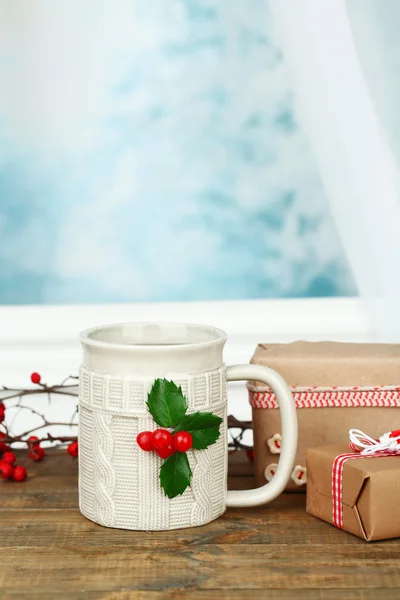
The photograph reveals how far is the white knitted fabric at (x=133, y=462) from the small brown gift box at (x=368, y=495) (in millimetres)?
102

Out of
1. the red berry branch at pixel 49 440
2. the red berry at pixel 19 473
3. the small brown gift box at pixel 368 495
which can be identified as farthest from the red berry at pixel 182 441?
the red berry at pixel 19 473

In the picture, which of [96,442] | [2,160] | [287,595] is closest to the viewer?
[287,595]

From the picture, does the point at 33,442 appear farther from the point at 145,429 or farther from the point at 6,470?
the point at 145,429

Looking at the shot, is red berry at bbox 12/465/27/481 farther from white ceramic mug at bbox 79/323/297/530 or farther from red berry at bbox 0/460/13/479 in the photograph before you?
white ceramic mug at bbox 79/323/297/530

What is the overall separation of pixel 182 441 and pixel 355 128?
664 mm

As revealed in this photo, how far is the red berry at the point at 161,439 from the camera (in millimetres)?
651

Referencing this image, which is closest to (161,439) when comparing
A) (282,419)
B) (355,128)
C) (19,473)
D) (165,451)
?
(165,451)

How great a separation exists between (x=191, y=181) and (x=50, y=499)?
1.76ft

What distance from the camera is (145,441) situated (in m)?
0.66

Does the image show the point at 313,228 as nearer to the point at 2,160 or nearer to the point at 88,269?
the point at 88,269

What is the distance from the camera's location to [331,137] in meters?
1.15

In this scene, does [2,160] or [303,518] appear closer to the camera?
[303,518]

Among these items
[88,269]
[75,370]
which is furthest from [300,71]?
[75,370]

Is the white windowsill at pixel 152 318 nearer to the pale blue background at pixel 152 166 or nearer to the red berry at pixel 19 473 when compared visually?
the pale blue background at pixel 152 166
